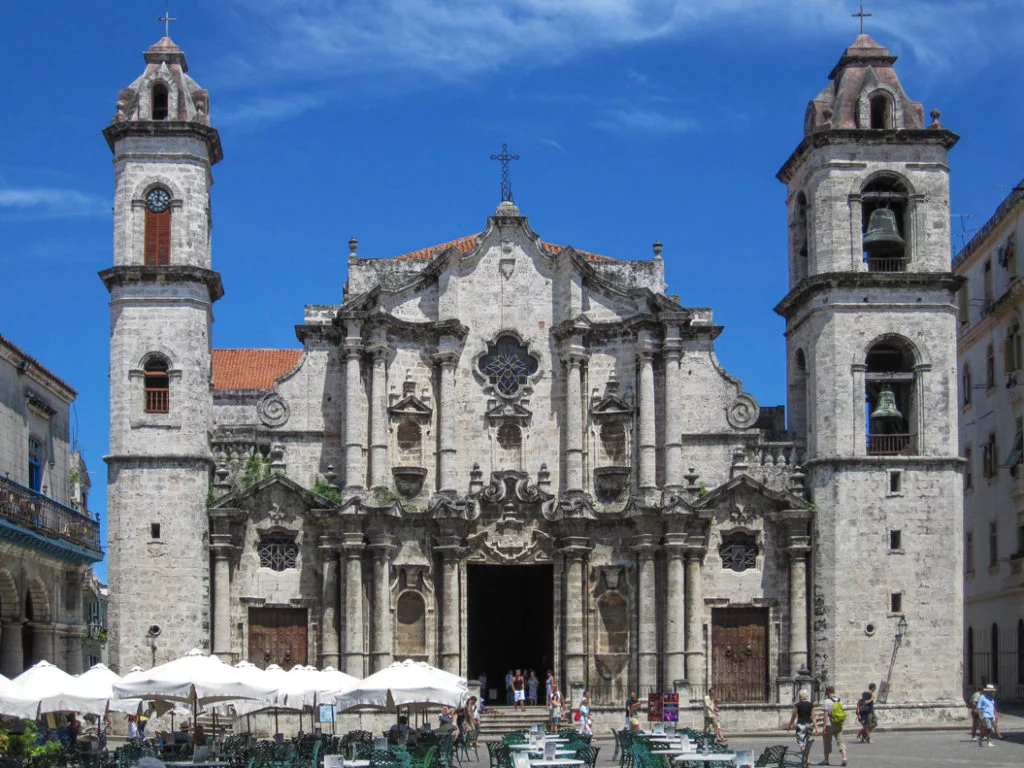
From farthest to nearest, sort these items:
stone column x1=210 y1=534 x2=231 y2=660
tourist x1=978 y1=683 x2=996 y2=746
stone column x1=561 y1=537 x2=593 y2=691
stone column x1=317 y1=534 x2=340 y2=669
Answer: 1. stone column x1=561 y1=537 x2=593 y2=691
2. stone column x1=317 y1=534 x2=340 y2=669
3. stone column x1=210 y1=534 x2=231 y2=660
4. tourist x1=978 y1=683 x2=996 y2=746

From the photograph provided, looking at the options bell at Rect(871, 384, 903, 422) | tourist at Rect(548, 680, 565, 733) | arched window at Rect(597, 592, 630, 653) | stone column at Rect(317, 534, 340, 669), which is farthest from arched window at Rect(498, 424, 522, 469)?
bell at Rect(871, 384, 903, 422)

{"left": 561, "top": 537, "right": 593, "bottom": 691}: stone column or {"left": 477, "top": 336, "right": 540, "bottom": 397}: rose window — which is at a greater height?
{"left": 477, "top": 336, "right": 540, "bottom": 397}: rose window

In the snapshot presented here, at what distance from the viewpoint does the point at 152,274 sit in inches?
1715

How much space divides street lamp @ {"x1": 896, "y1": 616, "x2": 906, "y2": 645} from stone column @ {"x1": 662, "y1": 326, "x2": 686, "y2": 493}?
629 centimetres

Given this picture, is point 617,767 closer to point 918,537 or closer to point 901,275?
point 918,537

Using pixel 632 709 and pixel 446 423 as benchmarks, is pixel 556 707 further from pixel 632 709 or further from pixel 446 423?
pixel 446 423

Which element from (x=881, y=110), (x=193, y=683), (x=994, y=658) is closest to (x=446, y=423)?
(x=881, y=110)

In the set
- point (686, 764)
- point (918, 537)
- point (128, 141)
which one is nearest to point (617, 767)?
point (686, 764)

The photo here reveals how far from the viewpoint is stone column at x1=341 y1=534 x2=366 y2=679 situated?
43031mm

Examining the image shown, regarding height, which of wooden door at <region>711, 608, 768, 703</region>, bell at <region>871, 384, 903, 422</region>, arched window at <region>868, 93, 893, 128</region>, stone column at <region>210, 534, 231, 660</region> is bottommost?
wooden door at <region>711, 608, 768, 703</region>

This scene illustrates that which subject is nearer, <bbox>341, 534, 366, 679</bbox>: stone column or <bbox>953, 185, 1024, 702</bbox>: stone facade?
<bbox>341, 534, 366, 679</bbox>: stone column

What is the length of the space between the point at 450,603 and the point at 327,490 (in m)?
4.28

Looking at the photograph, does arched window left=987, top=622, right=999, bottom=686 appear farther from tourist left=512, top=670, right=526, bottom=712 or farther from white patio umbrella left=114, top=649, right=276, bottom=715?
white patio umbrella left=114, top=649, right=276, bottom=715

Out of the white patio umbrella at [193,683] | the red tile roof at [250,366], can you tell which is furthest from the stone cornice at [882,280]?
the red tile roof at [250,366]
